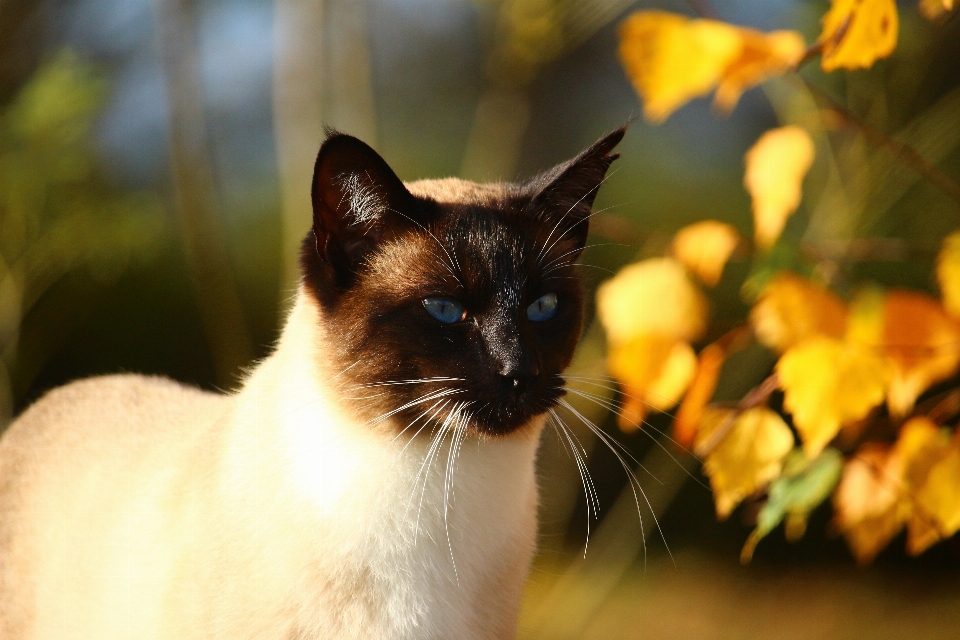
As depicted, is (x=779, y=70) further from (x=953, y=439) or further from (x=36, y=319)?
(x=36, y=319)

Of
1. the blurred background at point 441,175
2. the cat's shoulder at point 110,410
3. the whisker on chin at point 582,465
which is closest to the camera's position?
the whisker on chin at point 582,465

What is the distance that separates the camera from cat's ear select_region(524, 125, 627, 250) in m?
1.29

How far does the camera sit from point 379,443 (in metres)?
1.22

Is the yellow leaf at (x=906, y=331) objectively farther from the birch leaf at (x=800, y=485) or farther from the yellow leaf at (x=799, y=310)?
the birch leaf at (x=800, y=485)

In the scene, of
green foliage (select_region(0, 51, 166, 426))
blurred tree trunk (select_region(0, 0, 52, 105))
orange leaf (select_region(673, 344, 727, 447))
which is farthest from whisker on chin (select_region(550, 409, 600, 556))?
blurred tree trunk (select_region(0, 0, 52, 105))

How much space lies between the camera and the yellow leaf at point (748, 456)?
4.62ft

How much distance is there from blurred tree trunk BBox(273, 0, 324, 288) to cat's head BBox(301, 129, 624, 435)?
3.27 feet

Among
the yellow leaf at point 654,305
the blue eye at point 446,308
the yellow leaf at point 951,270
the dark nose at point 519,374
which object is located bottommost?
the yellow leaf at point 654,305

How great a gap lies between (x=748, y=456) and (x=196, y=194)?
1615mm

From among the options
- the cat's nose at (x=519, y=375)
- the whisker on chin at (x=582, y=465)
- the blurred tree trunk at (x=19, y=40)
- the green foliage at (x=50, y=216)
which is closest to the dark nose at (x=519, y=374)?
the cat's nose at (x=519, y=375)

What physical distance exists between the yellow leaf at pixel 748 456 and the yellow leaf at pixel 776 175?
292 millimetres

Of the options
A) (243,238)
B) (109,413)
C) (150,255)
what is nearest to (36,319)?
(150,255)

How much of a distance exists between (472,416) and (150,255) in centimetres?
167

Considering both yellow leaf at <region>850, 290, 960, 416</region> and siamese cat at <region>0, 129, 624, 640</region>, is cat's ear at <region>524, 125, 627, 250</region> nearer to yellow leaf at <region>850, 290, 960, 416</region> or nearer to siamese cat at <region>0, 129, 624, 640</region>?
siamese cat at <region>0, 129, 624, 640</region>
